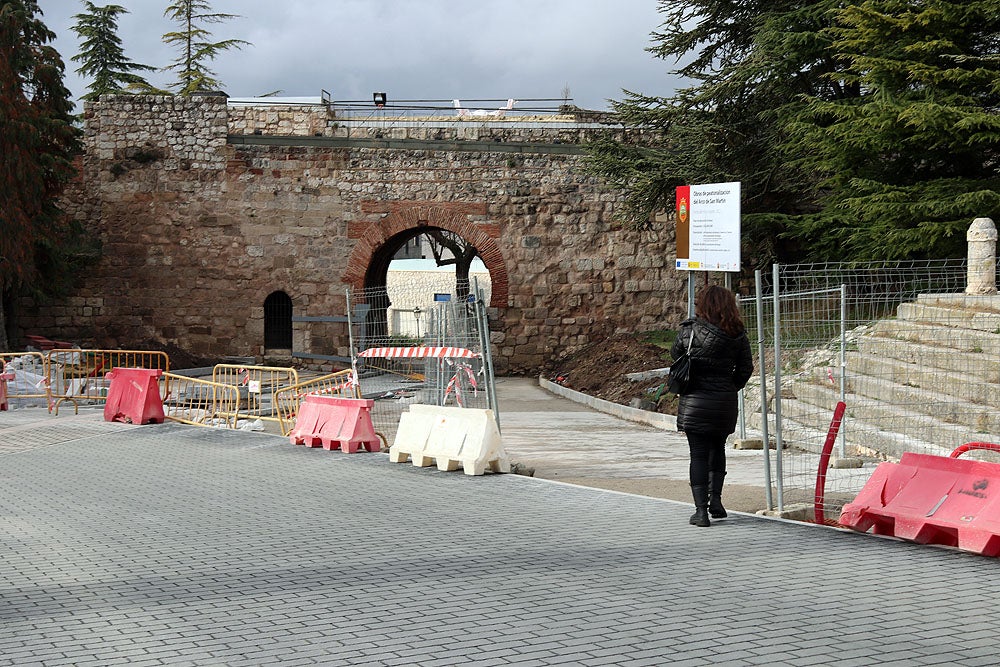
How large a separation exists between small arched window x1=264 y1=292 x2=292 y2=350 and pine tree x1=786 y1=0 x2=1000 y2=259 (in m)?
12.7

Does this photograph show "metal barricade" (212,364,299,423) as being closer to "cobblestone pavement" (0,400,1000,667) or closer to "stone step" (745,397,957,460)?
"cobblestone pavement" (0,400,1000,667)

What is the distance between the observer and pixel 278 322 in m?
25.3

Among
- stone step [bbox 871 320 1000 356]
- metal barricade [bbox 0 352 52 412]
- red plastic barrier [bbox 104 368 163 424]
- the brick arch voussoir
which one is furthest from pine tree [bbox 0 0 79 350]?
stone step [bbox 871 320 1000 356]

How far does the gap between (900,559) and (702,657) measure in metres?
2.49

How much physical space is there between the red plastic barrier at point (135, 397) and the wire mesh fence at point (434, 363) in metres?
2.83

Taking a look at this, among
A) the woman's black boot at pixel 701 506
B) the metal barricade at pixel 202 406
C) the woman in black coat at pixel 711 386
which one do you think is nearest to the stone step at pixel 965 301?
the woman in black coat at pixel 711 386

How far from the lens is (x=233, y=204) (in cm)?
2481

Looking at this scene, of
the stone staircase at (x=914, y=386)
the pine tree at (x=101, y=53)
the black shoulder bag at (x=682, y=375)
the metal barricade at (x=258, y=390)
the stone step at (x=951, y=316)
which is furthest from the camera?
the pine tree at (x=101, y=53)

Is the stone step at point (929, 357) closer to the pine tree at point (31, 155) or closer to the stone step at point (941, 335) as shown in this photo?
the stone step at point (941, 335)

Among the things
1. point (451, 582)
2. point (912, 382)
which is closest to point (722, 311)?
point (451, 582)

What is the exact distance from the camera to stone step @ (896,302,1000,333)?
1173 centimetres

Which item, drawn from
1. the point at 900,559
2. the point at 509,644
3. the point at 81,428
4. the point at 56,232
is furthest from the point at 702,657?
the point at 56,232

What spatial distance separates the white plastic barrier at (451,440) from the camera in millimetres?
10039

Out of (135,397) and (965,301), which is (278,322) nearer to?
(135,397)
